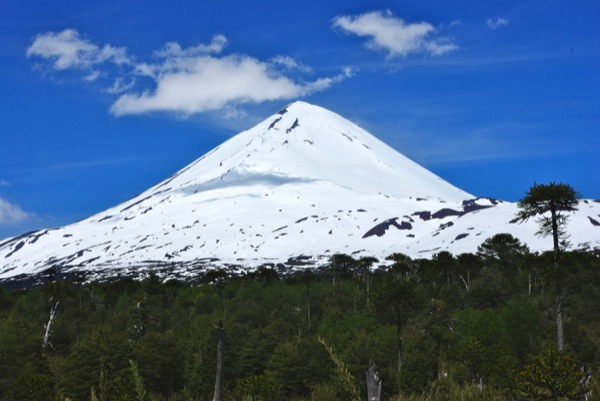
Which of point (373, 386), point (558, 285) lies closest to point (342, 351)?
point (558, 285)

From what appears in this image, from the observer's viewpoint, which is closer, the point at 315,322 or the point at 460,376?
the point at 460,376

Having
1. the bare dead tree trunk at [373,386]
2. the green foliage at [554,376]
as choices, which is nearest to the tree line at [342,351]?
the green foliage at [554,376]

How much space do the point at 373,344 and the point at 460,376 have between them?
20.1 feet

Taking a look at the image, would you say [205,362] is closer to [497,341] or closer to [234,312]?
[497,341]

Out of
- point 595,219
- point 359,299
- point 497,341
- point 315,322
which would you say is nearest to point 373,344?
point 497,341

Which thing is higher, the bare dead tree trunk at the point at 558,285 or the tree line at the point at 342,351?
the bare dead tree trunk at the point at 558,285

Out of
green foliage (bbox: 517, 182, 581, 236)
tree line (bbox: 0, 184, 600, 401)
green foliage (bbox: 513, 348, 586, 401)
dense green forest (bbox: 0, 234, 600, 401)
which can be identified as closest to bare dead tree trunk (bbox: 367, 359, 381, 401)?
tree line (bbox: 0, 184, 600, 401)

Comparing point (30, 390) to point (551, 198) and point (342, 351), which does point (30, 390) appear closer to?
point (342, 351)

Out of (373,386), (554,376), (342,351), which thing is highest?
(373,386)

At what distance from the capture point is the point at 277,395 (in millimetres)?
27391

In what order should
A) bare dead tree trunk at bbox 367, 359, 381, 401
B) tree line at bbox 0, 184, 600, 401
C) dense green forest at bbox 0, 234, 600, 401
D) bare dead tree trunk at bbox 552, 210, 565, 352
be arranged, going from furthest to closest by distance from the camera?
dense green forest at bbox 0, 234, 600, 401 → bare dead tree trunk at bbox 552, 210, 565, 352 → tree line at bbox 0, 184, 600, 401 → bare dead tree trunk at bbox 367, 359, 381, 401

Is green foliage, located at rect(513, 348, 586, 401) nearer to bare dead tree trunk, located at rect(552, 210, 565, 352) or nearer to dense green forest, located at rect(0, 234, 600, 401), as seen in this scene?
dense green forest, located at rect(0, 234, 600, 401)

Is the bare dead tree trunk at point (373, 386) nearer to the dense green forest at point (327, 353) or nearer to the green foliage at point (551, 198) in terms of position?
the dense green forest at point (327, 353)

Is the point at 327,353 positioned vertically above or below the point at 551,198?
below
